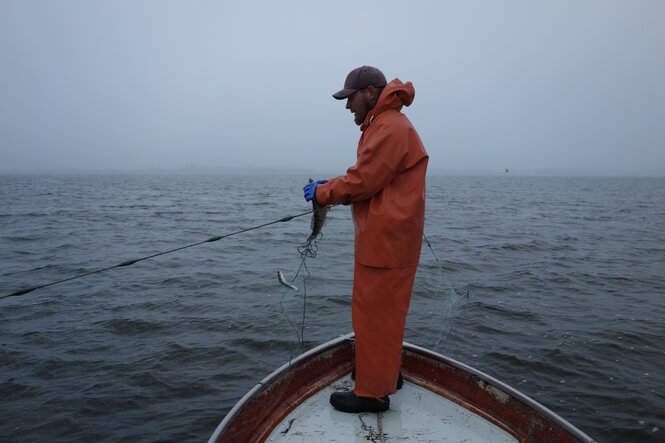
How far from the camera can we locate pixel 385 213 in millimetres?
2801

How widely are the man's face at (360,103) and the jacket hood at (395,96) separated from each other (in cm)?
11

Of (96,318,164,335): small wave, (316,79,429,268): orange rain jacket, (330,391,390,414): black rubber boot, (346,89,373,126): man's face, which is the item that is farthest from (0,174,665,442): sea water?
(346,89,373,126): man's face

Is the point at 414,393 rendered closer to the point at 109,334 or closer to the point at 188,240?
the point at 109,334

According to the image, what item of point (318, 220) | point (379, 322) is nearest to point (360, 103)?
point (318, 220)

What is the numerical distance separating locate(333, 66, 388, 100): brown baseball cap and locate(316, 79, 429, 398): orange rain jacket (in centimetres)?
13

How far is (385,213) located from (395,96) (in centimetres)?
78

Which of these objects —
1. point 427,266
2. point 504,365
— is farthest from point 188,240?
point 504,365

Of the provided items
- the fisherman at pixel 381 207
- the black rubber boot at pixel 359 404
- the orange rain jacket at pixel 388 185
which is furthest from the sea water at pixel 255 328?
the orange rain jacket at pixel 388 185

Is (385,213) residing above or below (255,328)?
above

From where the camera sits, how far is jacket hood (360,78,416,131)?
2.83 m

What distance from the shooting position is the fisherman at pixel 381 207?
2.73m

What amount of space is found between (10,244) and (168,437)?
44.4ft

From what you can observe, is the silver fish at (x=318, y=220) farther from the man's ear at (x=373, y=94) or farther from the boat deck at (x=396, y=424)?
the boat deck at (x=396, y=424)

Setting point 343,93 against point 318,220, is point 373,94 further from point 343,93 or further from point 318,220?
point 318,220
